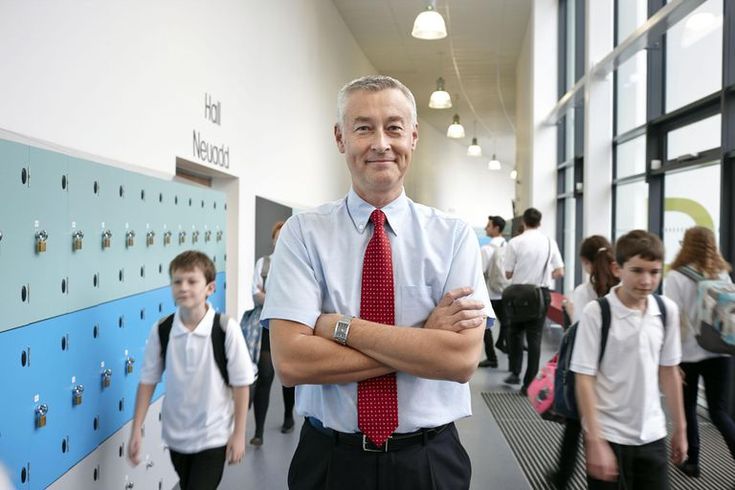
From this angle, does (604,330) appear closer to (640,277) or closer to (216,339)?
(640,277)

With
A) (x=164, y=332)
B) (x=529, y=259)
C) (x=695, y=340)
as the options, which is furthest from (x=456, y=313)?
(x=529, y=259)

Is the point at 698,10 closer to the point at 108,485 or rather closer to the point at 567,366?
the point at 567,366

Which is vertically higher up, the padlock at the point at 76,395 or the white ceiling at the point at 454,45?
the white ceiling at the point at 454,45

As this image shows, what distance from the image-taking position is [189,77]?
4383 millimetres

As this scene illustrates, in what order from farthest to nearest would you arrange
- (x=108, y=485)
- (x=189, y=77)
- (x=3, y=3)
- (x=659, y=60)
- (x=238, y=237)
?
(x=659, y=60) < (x=238, y=237) < (x=189, y=77) < (x=108, y=485) < (x=3, y=3)

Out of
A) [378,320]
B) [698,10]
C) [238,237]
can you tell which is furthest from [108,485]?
[698,10]

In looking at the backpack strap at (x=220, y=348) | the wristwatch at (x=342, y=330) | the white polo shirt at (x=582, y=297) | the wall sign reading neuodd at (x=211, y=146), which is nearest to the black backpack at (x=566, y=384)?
the white polo shirt at (x=582, y=297)

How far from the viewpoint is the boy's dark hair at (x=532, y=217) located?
654 cm

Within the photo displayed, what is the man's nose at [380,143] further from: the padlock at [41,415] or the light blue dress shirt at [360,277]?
the padlock at [41,415]

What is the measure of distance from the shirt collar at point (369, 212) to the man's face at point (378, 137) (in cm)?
4

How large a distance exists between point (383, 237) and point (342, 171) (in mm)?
10782

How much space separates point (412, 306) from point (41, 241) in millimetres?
1413

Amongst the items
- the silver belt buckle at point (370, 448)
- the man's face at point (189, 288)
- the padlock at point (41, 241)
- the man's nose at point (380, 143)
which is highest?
the man's nose at point (380, 143)

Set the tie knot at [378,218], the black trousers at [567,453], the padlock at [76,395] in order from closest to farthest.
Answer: the tie knot at [378,218] < the padlock at [76,395] < the black trousers at [567,453]
